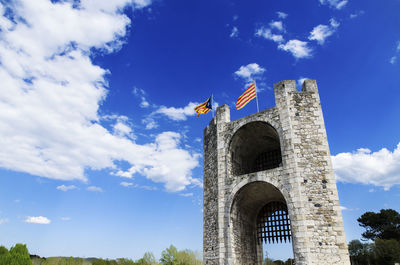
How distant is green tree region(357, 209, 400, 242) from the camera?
36625 millimetres

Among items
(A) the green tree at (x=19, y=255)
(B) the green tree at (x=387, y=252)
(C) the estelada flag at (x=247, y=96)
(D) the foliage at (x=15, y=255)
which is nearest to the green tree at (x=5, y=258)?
(D) the foliage at (x=15, y=255)

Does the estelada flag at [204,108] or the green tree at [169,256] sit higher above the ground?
the estelada flag at [204,108]

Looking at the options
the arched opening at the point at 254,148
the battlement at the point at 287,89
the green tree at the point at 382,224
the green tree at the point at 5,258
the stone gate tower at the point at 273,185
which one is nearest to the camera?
the stone gate tower at the point at 273,185

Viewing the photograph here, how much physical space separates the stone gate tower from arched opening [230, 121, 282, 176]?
54 millimetres

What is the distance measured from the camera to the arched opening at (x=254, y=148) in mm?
14075

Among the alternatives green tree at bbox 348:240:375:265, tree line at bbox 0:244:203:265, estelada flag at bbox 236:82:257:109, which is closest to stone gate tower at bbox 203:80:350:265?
estelada flag at bbox 236:82:257:109

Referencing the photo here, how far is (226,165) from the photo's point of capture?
544 inches

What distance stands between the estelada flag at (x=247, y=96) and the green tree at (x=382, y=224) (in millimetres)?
35985

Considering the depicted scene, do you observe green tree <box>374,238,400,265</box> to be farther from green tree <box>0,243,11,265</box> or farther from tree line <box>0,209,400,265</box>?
green tree <box>0,243,11,265</box>

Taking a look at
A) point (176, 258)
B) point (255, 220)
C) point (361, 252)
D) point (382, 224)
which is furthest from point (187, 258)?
point (382, 224)

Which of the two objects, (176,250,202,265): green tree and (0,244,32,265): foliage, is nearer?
(0,244,32,265): foliage

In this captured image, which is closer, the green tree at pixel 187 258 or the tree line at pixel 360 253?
the tree line at pixel 360 253

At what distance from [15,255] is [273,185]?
38.8 ft

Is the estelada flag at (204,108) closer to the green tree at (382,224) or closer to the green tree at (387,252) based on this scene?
the green tree at (387,252)
